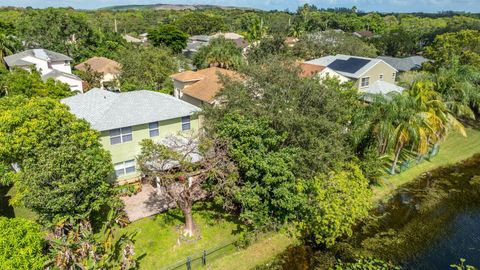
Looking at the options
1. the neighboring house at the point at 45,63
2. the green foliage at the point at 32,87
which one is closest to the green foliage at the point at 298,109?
the green foliage at the point at 32,87

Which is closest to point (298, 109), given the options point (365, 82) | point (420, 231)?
point (420, 231)

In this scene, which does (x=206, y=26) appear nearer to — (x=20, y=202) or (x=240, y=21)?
(x=240, y=21)

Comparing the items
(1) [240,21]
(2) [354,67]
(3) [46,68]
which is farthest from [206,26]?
(2) [354,67]

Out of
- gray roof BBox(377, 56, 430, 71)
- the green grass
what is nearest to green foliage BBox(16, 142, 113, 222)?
the green grass

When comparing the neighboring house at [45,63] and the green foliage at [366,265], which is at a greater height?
the neighboring house at [45,63]

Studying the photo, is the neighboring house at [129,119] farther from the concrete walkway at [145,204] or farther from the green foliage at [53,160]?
the green foliage at [53,160]

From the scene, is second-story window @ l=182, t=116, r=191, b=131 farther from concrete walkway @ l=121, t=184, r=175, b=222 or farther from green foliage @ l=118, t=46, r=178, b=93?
green foliage @ l=118, t=46, r=178, b=93

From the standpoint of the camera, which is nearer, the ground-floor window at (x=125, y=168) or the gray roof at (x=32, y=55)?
the ground-floor window at (x=125, y=168)
